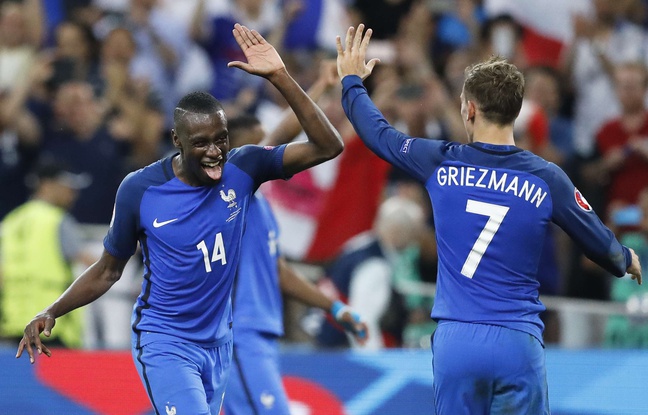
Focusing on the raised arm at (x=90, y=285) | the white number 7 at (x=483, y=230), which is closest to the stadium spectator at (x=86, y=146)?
the raised arm at (x=90, y=285)

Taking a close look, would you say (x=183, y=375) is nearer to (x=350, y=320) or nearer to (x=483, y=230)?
(x=483, y=230)

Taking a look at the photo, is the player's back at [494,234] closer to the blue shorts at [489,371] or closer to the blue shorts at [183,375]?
the blue shorts at [489,371]

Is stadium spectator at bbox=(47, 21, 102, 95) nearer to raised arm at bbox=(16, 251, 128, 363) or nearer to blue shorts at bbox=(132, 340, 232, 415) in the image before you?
raised arm at bbox=(16, 251, 128, 363)

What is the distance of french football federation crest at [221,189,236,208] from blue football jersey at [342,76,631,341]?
3.55ft

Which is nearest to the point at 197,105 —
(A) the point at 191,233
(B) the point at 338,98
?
(A) the point at 191,233

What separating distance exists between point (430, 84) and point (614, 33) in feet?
6.89

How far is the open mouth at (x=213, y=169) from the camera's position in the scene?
5.59m

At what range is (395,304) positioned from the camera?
973 cm

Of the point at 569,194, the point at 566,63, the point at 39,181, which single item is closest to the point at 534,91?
the point at 566,63

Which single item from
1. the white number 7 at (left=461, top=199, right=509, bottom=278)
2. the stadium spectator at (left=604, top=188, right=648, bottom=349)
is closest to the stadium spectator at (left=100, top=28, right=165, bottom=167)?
the stadium spectator at (left=604, top=188, right=648, bottom=349)

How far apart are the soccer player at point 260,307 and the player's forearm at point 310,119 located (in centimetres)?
114

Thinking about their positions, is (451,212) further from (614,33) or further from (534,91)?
(614,33)

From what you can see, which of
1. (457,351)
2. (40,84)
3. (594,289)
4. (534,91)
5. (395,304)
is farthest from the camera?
(40,84)

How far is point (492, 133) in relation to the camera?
5324 millimetres
